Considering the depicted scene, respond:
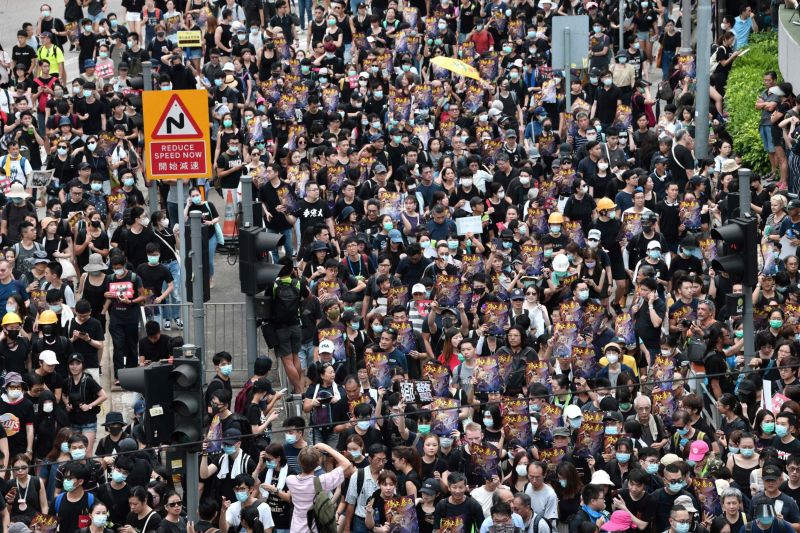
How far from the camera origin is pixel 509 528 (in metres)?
16.7

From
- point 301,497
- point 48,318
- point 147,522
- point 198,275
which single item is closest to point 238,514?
point 301,497

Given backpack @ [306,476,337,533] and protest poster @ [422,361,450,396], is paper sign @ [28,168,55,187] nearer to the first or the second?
protest poster @ [422,361,450,396]

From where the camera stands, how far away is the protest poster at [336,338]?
2080 cm

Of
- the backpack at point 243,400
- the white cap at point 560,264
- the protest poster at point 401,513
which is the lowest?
the protest poster at point 401,513

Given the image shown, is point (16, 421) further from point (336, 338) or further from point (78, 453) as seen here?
point (336, 338)

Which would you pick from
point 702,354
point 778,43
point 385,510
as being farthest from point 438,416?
point 778,43

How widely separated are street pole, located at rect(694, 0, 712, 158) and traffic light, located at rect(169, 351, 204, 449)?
15240mm

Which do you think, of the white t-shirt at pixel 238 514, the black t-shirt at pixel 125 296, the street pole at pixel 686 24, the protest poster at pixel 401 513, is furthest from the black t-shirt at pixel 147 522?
the street pole at pixel 686 24

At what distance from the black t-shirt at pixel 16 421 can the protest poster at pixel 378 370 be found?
141 inches

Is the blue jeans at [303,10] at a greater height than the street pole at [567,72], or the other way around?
the blue jeans at [303,10]

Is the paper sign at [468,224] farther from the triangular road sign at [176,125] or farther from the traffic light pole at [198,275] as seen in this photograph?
the traffic light pole at [198,275]

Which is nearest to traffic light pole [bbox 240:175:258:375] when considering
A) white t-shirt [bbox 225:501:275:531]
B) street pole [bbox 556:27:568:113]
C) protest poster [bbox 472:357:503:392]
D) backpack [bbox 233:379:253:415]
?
backpack [bbox 233:379:253:415]

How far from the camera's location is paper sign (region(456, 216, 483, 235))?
78.0ft

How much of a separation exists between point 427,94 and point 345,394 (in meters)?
11.5
